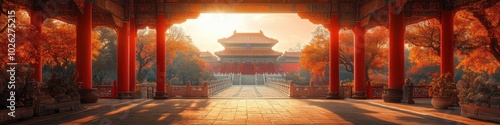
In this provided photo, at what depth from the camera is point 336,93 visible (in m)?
15.5

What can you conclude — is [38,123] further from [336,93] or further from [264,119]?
[336,93]

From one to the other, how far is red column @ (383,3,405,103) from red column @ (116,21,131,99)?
956 centimetres

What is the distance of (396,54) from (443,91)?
244 centimetres

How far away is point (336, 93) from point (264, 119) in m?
8.17

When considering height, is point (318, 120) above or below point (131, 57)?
below

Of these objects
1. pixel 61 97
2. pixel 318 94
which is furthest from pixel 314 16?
pixel 61 97

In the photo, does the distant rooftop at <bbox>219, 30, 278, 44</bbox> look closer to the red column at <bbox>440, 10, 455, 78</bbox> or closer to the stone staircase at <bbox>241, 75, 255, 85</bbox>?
the stone staircase at <bbox>241, 75, 255, 85</bbox>

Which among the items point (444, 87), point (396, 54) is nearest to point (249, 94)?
point (396, 54)

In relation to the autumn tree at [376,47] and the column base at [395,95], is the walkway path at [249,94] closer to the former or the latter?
the autumn tree at [376,47]

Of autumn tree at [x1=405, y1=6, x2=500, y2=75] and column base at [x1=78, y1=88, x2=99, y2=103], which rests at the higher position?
autumn tree at [x1=405, y1=6, x2=500, y2=75]

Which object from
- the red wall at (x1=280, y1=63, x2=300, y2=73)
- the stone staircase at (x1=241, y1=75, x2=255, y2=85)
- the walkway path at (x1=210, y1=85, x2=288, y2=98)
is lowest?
the walkway path at (x1=210, y1=85, x2=288, y2=98)

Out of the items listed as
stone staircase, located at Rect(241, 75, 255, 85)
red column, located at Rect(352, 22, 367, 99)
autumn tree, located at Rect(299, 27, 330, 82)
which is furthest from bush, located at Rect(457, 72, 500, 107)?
stone staircase, located at Rect(241, 75, 255, 85)

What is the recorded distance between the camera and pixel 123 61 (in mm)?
15164

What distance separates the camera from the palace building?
56625 mm
